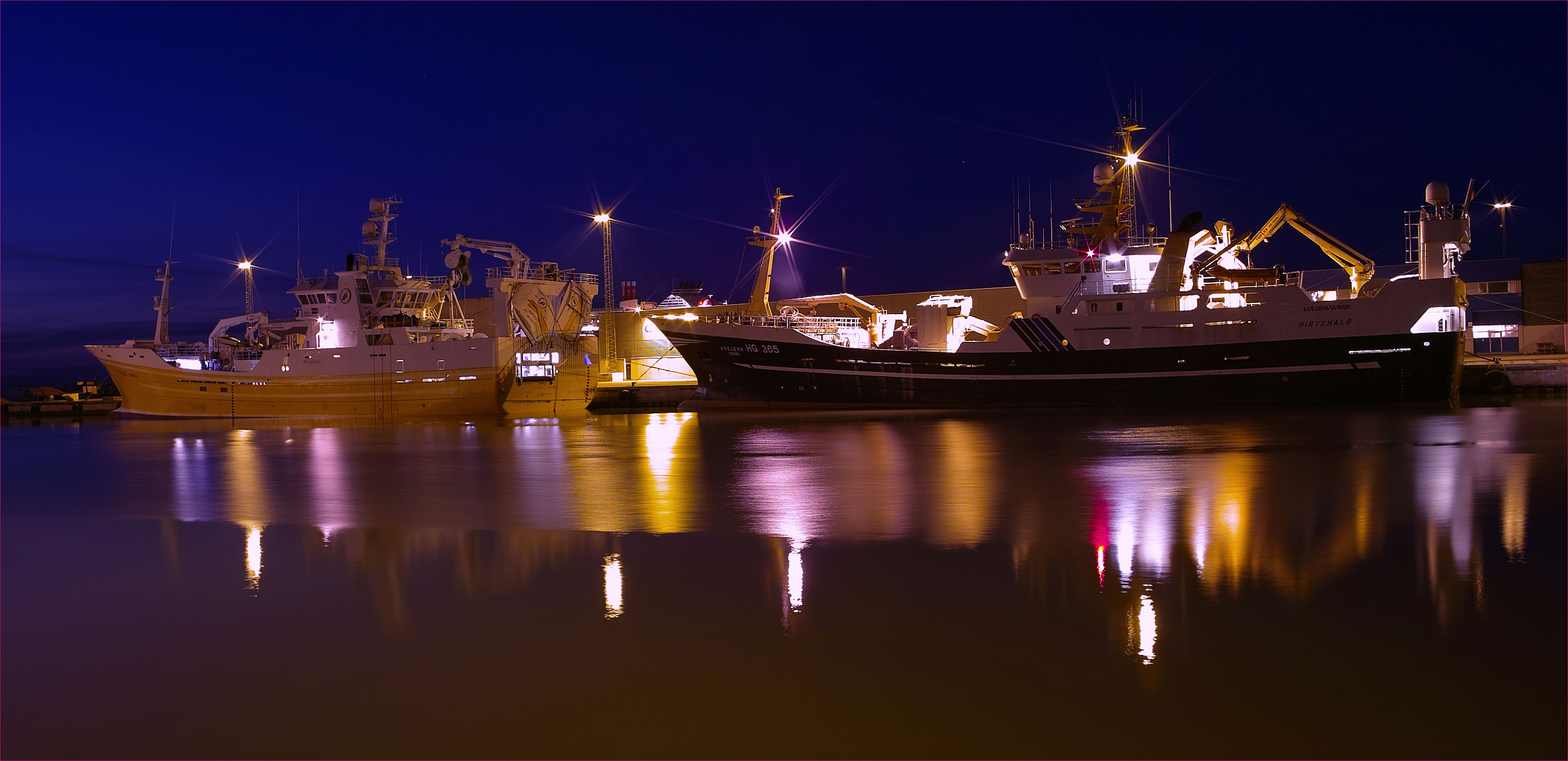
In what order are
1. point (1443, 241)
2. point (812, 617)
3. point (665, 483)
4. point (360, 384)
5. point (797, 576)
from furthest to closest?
point (360, 384) < point (1443, 241) < point (665, 483) < point (797, 576) < point (812, 617)

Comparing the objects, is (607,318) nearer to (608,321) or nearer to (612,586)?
(608,321)

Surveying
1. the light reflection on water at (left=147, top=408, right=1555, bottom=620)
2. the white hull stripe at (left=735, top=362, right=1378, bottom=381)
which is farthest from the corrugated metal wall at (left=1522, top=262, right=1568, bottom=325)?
the light reflection on water at (left=147, top=408, right=1555, bottom=620)

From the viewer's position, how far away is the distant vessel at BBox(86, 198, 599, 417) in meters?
33.6

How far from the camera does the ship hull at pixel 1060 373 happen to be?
25.6 metres

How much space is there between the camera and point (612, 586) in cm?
618

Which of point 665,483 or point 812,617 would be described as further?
point 665,483

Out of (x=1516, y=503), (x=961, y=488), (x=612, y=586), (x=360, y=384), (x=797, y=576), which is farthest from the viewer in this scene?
(x=360, y=384)

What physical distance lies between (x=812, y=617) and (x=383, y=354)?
32.2 meters

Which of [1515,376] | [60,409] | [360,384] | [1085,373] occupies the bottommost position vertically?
[60,409]

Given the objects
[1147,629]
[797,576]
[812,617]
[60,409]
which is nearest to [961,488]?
[797,576]

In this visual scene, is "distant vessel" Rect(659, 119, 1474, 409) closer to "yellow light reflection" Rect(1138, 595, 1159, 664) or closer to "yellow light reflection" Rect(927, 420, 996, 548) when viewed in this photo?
"yellow light reflection" Rect(927, 420, 996, 548)

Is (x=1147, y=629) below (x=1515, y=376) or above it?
below

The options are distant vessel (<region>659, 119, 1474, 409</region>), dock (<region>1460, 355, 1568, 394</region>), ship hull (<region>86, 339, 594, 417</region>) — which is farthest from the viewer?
ship hull (<region>86, 339, 594, 417</region>)

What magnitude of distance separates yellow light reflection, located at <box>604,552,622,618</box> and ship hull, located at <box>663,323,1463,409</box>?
22.8 metres
